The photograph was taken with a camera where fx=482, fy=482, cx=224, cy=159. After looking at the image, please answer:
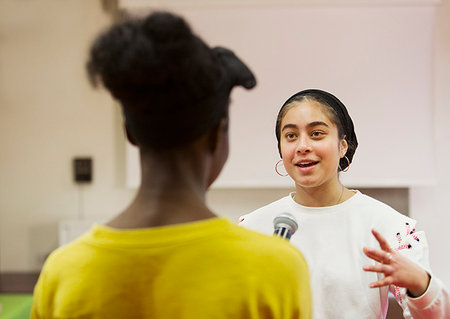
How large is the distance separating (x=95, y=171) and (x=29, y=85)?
613 mm

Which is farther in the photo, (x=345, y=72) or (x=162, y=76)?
(x=345, y=72)

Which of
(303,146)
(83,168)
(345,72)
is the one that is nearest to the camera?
(303,146)

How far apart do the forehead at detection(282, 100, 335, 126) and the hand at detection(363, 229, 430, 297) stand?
299 millimetres

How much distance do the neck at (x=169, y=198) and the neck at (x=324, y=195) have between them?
19.4 inches

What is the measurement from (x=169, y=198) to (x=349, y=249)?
538 millimetres

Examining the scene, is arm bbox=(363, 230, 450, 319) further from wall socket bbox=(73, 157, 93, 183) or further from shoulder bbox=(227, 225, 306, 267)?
wall socket bbox=(73, 157, 93, 183)

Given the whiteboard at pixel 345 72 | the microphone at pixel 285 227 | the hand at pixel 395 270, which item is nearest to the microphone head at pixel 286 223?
the microphone at pixel 285 227

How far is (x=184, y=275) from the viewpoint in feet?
1.95

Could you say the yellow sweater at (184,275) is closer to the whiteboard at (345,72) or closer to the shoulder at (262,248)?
the shoulder at (262,248)

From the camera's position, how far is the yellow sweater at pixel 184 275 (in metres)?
0.59

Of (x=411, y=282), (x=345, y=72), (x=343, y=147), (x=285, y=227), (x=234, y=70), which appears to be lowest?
(x=411, y=282)

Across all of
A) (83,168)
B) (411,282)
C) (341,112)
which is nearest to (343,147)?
(341,112)

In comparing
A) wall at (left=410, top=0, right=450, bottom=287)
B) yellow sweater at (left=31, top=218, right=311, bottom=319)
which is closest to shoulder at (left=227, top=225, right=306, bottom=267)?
yellow sweater at (left=31, top=218, right=311, bottom=319)

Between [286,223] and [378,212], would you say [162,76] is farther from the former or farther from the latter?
[378,212]
